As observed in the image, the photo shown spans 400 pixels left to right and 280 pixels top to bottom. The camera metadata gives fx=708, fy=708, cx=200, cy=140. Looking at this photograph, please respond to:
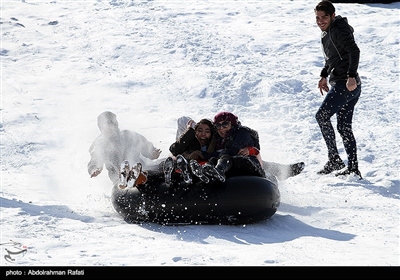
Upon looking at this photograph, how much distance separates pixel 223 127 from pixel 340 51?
1685 mm

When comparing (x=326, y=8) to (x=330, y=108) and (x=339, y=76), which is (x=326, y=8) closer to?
(x=339, y=76)

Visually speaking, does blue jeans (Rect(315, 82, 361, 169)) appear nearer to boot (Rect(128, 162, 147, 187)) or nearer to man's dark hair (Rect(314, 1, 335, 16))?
man's dark hair (Rect(314, 1, 335, 16))

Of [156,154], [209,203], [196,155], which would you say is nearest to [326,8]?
[196,155]

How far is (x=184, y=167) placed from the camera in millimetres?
5652

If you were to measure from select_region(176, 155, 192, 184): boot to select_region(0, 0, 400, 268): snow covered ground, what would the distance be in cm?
42

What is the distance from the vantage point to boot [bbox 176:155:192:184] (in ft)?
18.4

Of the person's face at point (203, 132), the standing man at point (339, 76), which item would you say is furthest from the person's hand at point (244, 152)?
the standing man at point (339, 76)

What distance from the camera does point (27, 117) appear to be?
9680mm

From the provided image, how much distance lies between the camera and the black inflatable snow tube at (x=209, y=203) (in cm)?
564

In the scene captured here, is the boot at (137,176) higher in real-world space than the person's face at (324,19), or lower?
lower

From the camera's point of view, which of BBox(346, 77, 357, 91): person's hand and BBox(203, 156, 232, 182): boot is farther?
BBox(346, 77, 357, 91): person's hand

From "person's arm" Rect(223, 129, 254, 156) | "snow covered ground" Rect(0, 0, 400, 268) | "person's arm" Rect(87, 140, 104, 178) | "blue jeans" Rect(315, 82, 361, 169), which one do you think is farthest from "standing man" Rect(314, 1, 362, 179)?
"person's arm" Rect(87, 140, 104, 178)

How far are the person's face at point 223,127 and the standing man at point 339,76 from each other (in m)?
1.36

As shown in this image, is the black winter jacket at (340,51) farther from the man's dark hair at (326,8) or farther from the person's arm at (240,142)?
the person's arm at (240,142)
